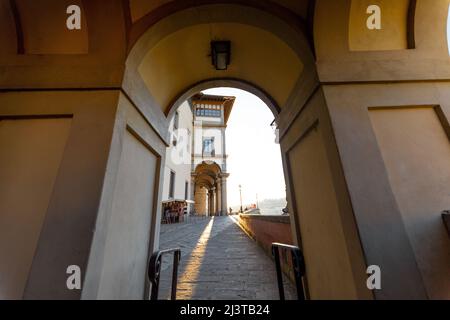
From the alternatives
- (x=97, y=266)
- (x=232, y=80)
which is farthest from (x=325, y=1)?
(x=97, y=266)

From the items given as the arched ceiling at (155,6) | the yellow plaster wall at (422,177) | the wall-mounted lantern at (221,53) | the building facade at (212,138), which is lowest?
the yellow plaster wall at (422,177)

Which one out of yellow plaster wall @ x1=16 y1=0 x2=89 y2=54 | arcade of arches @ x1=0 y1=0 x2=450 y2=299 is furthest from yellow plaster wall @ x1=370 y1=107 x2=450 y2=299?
yellow plaster wall @ x1=16 y1=0 x2=89 y2=54

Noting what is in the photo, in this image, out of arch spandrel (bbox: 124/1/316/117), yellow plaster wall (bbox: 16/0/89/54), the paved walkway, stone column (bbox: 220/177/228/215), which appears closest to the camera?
yellow plaster wall (bbox: 16/0/89/54)

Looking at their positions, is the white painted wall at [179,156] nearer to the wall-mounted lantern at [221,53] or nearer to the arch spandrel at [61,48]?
the wall-mounted lantern at [221,53]

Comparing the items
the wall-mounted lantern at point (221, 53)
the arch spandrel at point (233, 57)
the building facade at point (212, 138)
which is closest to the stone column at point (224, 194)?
the building facade at point (212, 138)

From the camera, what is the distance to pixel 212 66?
9.07 ft

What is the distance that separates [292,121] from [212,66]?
4.90ft

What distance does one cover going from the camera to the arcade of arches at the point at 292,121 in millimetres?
1228

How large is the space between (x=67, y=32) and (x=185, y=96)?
1.54m

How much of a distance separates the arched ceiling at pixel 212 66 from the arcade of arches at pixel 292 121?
4 centimetres

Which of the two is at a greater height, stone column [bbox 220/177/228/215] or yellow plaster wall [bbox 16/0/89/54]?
stone column [bbox 220/177/228/215]

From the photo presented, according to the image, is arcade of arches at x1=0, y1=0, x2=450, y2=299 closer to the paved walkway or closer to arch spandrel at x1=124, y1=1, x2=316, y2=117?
arch spandrel at x1=124, y1=1, x2=316, y2=117

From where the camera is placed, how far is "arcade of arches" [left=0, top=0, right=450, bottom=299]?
1.23 m

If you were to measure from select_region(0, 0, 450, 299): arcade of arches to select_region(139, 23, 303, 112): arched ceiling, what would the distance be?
1.7 inches
